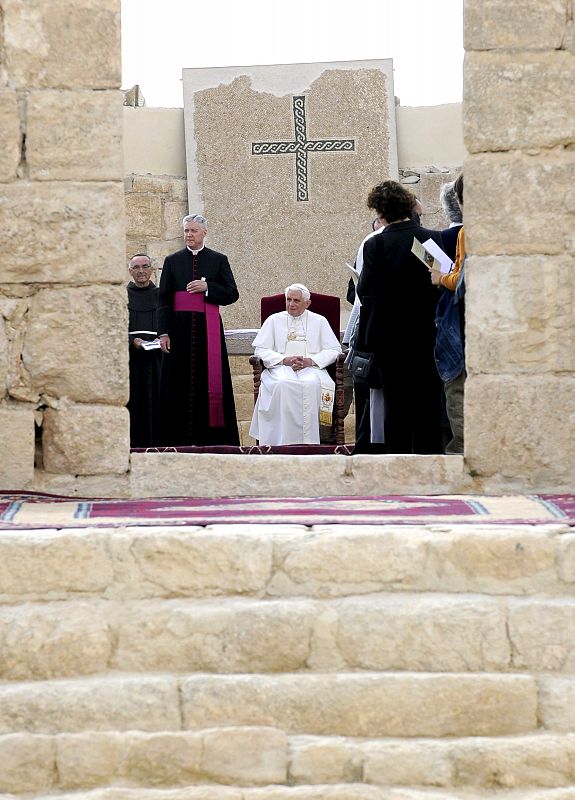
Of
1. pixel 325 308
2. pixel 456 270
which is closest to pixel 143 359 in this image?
pixel 325 308

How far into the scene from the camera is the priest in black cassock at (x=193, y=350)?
8781mm

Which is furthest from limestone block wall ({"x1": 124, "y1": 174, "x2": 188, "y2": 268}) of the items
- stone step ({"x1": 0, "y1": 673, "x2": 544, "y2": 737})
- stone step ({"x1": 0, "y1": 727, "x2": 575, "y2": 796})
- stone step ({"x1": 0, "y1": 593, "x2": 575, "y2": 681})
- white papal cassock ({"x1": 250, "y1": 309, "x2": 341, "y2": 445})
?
stone step ({"x1": 0, "y1": 727, "x2": 575, "y2": 796})

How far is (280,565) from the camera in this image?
4270 millimetres

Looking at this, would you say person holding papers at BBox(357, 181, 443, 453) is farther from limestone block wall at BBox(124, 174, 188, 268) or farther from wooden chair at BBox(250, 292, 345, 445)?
limestone block wall at BBox(124, 174, 188, 268)

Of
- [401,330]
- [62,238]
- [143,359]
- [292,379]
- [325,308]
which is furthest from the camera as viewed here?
[143,359]

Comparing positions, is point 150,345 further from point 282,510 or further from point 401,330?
point 282,510

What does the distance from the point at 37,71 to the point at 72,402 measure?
129cm

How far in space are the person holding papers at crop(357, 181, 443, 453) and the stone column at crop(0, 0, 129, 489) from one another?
6.50ft

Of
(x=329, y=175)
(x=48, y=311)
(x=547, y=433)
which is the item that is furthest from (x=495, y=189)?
(x=329, y=175)

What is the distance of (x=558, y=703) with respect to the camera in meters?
4.08

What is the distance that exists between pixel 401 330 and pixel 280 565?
3.07 metres

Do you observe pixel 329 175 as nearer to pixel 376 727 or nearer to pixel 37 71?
pixel 37 71

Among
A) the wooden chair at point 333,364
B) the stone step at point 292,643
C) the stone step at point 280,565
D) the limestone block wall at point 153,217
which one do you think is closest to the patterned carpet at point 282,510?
the stone step at point 280,565

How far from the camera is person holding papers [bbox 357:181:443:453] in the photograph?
7.13m
